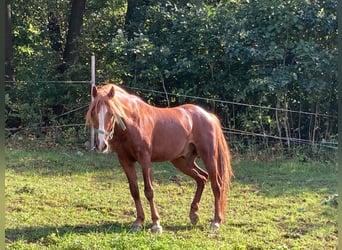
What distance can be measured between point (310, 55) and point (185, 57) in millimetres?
2110

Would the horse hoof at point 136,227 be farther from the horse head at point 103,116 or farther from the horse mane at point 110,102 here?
the horse mane at point 110,102

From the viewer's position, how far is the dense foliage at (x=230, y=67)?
26.2 feet

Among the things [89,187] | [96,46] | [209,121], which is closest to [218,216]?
[209,121]

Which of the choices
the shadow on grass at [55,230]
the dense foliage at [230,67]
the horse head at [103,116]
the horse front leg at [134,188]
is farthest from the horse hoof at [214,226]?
the dense foliage at [230,67]

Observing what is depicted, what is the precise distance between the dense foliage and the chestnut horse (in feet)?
11.5

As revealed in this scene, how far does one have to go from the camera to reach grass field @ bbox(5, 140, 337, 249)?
3934 mm

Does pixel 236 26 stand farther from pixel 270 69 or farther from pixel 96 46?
pixel 96 46

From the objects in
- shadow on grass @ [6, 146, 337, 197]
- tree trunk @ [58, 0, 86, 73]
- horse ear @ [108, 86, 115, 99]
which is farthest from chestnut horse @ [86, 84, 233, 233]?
tree trunk @ [58, 0, 86, 73]

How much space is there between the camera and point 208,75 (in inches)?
340

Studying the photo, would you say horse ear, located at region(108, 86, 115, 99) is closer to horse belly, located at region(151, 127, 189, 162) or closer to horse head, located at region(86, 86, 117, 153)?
horse head, located at region(86, 86, 117, 153)

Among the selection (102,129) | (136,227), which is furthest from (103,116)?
(136,227)

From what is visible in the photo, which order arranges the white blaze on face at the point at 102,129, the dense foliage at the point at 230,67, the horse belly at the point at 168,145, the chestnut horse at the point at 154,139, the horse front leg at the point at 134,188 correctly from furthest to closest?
the dense foliage at the point at 230,67 < the horse belly at the point at 168,145 < the horse front leg at the point at 134,188 < the chestnut horse at the point at 154,139 < the white blaze on face at the point at 102,129

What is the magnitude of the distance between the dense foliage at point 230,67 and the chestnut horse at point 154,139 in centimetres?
351

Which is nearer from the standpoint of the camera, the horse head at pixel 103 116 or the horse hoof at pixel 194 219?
the horse head at pixel 103 116
